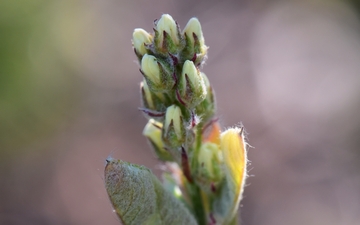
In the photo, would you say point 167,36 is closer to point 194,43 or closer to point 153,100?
point 194,43

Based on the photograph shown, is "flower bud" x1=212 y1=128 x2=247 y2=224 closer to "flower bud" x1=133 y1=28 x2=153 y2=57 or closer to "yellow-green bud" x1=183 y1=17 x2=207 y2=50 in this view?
"yellow-green bud" x1=183 y1=17 x2=207 y2=50

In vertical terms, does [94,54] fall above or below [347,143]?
above

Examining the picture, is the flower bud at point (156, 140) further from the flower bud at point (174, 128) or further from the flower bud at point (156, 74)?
the flower bud at point (156, 74)

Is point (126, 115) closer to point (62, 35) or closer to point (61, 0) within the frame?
point (62, 35)

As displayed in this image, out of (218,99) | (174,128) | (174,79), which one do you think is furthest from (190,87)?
(218,99)

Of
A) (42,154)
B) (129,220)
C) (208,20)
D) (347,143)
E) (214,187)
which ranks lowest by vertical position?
(129,220)

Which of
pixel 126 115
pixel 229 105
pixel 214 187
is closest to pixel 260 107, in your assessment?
pixel 229 105
